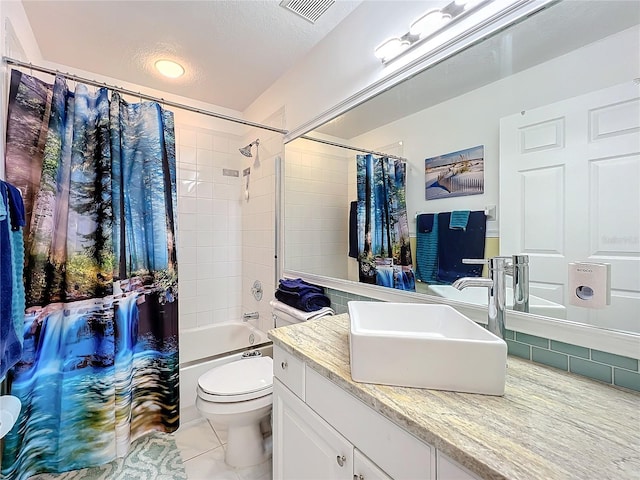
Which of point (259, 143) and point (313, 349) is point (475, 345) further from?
point (259, 143)

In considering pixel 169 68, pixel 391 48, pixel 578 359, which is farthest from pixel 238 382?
pixel 169 68

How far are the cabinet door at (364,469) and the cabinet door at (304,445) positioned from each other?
0.7 inches

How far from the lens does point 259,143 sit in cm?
246

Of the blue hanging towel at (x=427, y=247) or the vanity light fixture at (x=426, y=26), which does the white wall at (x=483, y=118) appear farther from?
the vanity light fixture at (x=426, y=26)

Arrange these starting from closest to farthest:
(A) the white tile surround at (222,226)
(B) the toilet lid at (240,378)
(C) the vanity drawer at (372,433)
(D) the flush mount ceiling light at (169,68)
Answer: (C) the vanity drawer at (372,433), (B) the toilet lid at (240,378), (D) the flush mount ceiling light at (169,68), (A) the white tile surround at (222,226)

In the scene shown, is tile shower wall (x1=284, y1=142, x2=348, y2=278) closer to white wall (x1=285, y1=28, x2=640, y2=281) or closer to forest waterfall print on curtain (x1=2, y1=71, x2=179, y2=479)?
white wall (x1=285, y1=28, x2=640, y2=281)

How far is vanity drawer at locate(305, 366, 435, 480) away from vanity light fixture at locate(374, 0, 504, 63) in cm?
132

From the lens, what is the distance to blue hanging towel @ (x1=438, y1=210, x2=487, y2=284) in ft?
3.43

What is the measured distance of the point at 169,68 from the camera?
2043 mm

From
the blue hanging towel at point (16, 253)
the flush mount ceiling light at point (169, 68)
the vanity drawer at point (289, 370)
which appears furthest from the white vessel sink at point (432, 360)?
the flush mount ceiling light at point (169, 68)

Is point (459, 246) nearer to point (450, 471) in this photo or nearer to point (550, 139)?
point (550, 139)

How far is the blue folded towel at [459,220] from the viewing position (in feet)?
3.55

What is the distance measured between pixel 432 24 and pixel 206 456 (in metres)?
2.36

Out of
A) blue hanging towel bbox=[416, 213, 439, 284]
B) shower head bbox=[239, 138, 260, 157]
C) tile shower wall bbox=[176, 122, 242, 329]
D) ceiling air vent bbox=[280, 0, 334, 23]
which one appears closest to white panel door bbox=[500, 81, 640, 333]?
blue hanging towel bbox=[416, 213, 439, 284]
